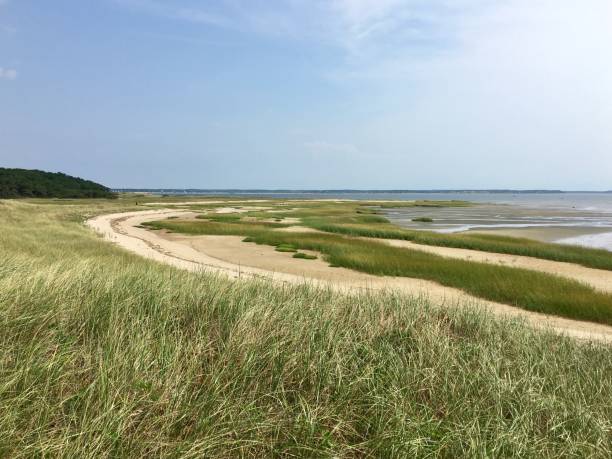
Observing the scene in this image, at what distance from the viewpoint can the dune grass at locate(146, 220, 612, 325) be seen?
15.0m

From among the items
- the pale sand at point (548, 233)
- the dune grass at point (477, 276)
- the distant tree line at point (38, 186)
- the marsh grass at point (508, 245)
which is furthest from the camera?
the distant tree line at point (38, 186)

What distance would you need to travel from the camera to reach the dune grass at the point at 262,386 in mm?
3693

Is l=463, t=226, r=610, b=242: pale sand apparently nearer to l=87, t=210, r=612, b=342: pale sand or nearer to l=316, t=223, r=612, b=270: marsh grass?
l=316, t=223, r=612, b=270: marsh grass

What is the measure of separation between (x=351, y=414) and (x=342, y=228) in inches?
1377

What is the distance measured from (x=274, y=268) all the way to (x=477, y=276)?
31.6 ft

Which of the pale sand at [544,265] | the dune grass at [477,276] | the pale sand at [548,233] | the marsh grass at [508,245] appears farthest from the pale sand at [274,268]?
the pale sand at [548,233]

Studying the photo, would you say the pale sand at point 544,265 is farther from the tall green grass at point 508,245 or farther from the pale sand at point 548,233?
the pale sand at point 548,233

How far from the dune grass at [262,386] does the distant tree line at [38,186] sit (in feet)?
388

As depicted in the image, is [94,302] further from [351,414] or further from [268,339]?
[351,414]

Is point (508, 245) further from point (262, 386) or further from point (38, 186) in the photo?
point (38, 186)

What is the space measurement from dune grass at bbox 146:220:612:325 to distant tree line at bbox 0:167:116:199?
346ft

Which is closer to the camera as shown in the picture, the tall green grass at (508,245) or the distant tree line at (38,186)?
the tall green grass at (508,245)

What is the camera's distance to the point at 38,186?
117188 mm

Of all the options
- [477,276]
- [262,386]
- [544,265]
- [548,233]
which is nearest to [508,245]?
[544,265]
